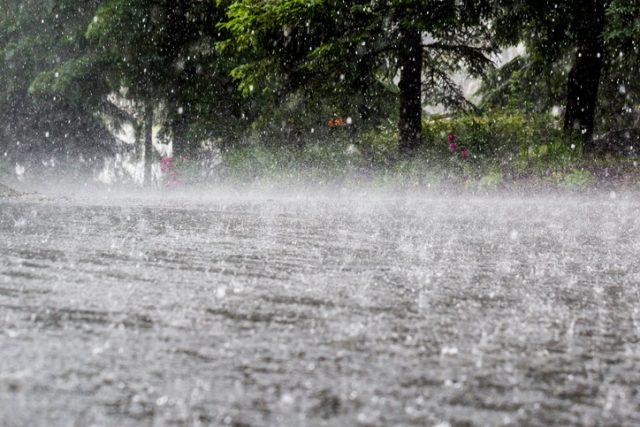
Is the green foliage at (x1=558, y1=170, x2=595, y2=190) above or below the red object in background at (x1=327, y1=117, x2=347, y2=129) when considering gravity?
below

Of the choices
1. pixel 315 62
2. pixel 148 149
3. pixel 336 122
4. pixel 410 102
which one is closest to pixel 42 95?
pixel 148 149

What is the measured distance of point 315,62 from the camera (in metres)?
12.8

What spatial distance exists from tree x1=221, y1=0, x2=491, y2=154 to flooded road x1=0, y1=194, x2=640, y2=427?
8505 millimetres

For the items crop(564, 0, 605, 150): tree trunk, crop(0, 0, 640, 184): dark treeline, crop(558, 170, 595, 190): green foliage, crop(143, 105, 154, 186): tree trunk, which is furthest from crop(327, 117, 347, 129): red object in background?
crop(143, 105, 154, 186): tree trunk

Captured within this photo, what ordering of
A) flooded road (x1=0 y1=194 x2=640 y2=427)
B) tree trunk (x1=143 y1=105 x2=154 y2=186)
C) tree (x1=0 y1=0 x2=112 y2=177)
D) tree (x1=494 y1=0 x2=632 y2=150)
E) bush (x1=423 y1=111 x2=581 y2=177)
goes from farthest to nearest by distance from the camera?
tree trunk (x1=143 y1=105 x2=154 y2=186), tree (x1=0 y1=0 x2=112 y2=177), tree (x1=494 y1=0 x2=632 y2=150), bush (x1=423 y1=111 x2=581 y2=177), flooded road (x1=0 y1=194 x2=640 y2=427)

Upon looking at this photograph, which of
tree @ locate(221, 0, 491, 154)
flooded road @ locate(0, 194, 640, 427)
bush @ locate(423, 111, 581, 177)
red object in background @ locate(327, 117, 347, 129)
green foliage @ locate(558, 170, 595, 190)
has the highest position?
tree @ locate(221, 0, 491, 154)

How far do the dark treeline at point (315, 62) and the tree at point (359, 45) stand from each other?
0.10 feet

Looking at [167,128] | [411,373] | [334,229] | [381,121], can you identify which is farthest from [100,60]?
[411,373]

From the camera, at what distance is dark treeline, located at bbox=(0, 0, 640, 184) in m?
12.3

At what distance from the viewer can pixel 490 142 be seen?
13.3m

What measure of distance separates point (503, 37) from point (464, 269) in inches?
451

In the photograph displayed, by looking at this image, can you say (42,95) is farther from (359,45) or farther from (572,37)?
(572,37)

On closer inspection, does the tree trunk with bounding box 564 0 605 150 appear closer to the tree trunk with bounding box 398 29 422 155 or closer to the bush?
the bush

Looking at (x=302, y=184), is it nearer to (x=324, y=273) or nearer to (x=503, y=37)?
(x=503, y=37)
